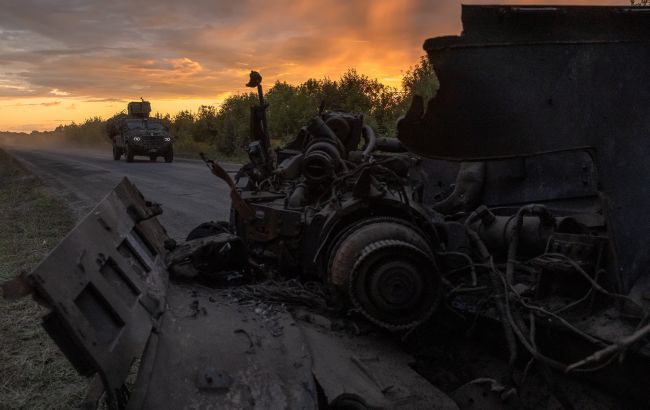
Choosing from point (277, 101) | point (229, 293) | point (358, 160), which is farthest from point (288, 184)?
point (277, 101)

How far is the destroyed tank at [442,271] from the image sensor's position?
2830 millimetres

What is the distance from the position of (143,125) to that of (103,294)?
29.1 meters

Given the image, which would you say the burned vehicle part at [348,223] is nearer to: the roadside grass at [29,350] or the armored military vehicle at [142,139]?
the roadside grass at [29,350]

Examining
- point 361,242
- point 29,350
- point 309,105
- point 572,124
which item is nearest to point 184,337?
point 361,242

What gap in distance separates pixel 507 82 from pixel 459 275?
1.60m

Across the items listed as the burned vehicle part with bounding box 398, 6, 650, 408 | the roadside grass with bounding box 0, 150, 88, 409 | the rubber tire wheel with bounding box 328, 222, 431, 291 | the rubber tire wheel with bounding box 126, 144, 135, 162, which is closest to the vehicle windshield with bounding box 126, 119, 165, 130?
the rubber tire wheel with bounding box 126, 144, 135, 162

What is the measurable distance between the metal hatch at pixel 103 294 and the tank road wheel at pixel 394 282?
1.20m

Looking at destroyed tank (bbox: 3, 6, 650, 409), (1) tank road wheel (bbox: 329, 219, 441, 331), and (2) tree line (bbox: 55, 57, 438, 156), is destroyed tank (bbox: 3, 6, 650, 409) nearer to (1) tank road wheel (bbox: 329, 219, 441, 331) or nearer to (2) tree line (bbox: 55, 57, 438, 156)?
(1) tank road wheel (bbox: 329, 219, 441, 331)

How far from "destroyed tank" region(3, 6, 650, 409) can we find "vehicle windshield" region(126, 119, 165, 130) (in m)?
27.1

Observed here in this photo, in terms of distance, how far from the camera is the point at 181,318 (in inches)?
137

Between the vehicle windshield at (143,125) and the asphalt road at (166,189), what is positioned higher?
the vehicle windshield at (143,125)

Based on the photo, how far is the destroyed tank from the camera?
2.83m

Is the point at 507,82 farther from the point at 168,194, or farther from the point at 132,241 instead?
the point at 168,194

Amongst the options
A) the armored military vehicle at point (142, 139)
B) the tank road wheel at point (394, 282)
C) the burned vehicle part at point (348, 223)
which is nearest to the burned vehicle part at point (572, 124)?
the tank road wheel at point (394, 282)
